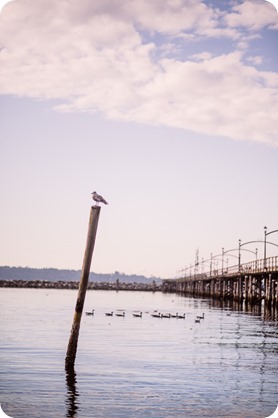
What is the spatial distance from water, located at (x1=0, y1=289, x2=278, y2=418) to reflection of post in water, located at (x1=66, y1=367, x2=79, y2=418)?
0.07 feet

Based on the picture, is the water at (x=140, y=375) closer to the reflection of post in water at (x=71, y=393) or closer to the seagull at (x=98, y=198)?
the reflection of post in water at (x=71, y=393)

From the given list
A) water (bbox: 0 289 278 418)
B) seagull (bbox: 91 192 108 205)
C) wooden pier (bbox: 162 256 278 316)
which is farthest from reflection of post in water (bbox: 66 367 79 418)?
wooden pier (bbox: 162 256 278 316)

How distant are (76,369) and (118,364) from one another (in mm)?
1931

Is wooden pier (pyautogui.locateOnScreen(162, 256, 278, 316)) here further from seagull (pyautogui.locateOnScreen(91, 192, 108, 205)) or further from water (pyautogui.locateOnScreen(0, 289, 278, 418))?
seagull (pyautogui.locateOnScreen(91, 192, 108, 205))

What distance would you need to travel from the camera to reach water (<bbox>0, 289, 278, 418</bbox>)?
13.9 m

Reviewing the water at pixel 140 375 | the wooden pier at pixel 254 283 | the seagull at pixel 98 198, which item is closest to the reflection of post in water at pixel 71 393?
the water at pixel 140 375

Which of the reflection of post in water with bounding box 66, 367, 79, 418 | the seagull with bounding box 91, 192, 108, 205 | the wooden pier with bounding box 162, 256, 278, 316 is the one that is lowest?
the reflection of post in water with bounding box 66, 367, 79, 418

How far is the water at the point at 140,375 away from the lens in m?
13.9

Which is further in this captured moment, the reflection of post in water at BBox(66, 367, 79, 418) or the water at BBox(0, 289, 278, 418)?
the water at BBox(0, 289, 278, 418)

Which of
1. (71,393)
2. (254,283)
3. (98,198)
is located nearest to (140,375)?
(71,393)

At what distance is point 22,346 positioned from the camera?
80.2 feet

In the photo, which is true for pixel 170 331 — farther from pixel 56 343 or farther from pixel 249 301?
pixel 249 301

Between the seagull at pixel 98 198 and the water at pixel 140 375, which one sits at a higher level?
the seagull at pixel 98 198

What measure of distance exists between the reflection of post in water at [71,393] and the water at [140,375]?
2cm
